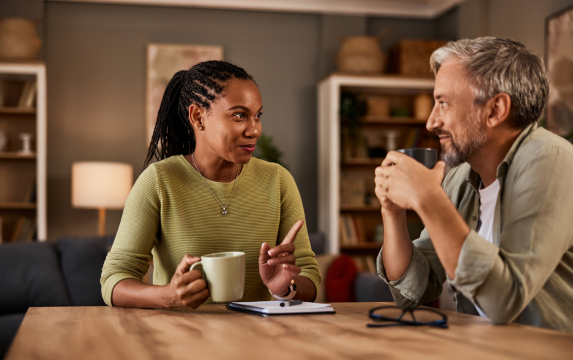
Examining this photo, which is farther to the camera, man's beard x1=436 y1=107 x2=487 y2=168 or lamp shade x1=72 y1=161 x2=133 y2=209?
lamp shade x1=72 y1=161 x2=133 y2=209

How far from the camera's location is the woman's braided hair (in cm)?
148

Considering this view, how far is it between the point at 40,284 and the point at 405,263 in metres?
2.68

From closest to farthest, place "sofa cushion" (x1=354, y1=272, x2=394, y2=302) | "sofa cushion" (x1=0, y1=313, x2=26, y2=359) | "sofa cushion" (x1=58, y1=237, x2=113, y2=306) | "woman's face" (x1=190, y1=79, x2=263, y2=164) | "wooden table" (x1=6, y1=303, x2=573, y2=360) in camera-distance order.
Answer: "wooden table" (x1=6, y1=303, x2=573, y2=360) < "woman's face" (x1=190, y1=79, x2=263, y2=164) < "sofa cushion" (x1=0, y1=313, x2=26, y2=359) < "sofa cushion" (x1=58, y1=237, x2=113, y2=306) < "sofa cushion" (x1=354, y1=272, x2=394, y2=302)

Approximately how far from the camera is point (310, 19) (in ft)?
17.3

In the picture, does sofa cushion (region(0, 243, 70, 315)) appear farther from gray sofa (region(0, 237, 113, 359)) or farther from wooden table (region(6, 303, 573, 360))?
wooden table (region(6, 303, 573, 360))

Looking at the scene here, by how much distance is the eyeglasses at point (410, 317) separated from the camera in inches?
39.2

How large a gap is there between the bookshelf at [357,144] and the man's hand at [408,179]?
12.0 ft

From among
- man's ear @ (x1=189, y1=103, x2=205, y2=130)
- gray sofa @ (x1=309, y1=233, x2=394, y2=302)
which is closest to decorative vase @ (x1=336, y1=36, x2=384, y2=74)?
gray sofa @ (x1=309, y1=233, x2=394, y2=302)

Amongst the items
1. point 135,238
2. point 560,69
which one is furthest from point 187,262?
point 560,69

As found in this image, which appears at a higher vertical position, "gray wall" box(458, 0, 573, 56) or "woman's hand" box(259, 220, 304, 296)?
"gray wall" box(458, 0, 573, 56)

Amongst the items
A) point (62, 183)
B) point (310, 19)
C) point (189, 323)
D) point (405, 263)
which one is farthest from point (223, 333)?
point (310, 19)

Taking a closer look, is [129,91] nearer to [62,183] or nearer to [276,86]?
[62,183]

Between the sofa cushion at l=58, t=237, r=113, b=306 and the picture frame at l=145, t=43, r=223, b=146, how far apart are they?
5.21ft

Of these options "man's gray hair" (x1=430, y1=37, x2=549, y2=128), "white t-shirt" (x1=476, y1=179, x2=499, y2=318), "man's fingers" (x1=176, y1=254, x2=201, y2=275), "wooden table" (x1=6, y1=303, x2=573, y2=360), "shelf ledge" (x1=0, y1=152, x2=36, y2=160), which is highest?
"man's gray hair" (x1=430, y1=37, x2=549, y2=128)
